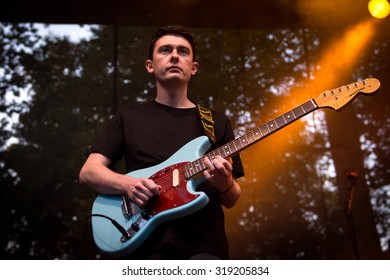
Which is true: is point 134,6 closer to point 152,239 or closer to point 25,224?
point 25,224

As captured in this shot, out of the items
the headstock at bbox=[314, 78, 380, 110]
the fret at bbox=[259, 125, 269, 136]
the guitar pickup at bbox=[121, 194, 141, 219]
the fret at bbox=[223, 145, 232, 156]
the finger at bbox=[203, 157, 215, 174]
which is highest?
the headstock at bbox=[314, 78, 380, 110]

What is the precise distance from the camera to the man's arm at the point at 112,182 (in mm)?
1700

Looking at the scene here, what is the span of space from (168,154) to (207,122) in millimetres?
228

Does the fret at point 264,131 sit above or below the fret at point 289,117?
below

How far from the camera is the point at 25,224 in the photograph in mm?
4625

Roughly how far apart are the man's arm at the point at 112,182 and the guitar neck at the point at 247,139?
0.17 meters

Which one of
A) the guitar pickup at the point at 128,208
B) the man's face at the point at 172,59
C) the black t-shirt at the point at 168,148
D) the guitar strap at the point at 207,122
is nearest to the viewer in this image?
the black t-shirt at the point at 168,148

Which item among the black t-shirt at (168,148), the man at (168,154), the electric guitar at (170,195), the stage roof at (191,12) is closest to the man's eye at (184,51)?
the man at (168,154)

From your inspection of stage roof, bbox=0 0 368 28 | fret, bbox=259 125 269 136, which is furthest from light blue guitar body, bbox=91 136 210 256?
stage roof, bbox=0 0 368 28

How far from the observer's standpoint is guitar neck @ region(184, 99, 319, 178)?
1784mm

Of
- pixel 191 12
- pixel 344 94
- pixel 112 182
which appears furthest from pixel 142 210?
pixel 191 12

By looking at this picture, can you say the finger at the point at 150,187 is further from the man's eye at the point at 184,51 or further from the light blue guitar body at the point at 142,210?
the man's eye at the point at 184,51

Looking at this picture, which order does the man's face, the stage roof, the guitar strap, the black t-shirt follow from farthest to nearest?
the stage roof, the man's face, the guitar strap, the black t-shirt

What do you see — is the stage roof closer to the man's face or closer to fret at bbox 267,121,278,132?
the man's face
